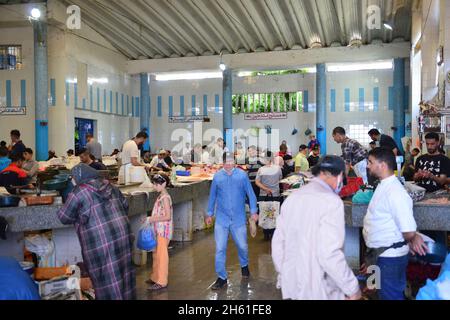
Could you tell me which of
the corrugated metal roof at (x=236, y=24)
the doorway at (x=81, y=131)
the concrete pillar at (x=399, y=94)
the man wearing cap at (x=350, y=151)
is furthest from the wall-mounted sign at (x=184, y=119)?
the man wearing cap at (x=350, y=151)

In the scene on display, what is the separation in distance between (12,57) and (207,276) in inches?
530

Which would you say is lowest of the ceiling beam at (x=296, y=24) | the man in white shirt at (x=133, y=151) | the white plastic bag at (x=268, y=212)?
the white plastic bag at (x=268, y=212)

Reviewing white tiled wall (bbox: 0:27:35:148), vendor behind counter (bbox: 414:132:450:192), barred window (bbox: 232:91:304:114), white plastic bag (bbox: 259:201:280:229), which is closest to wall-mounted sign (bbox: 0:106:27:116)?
white tiled wall (bbox: 0:27:35:148)

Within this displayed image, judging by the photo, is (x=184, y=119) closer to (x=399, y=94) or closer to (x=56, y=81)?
(x=56, y=81)

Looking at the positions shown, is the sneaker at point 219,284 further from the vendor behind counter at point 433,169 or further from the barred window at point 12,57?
the barred window at point 12,57

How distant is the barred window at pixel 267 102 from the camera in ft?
67.7

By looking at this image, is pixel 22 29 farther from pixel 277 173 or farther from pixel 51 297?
pixel 51 297

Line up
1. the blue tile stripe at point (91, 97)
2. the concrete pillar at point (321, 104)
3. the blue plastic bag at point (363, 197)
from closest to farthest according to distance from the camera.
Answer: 1. the blue plastic bag at point (363, 197)
2. the blue tile stripe at point (91, 97)
3. the concrete pillar at point (321, 104)

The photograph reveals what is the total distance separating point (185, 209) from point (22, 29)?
1101 cm

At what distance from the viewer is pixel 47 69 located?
1566 centimetres

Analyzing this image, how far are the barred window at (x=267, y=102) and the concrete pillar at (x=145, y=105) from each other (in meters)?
4.05

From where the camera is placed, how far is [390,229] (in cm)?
356

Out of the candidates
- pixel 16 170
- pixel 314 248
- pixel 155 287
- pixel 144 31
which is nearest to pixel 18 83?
pixel 144 31
